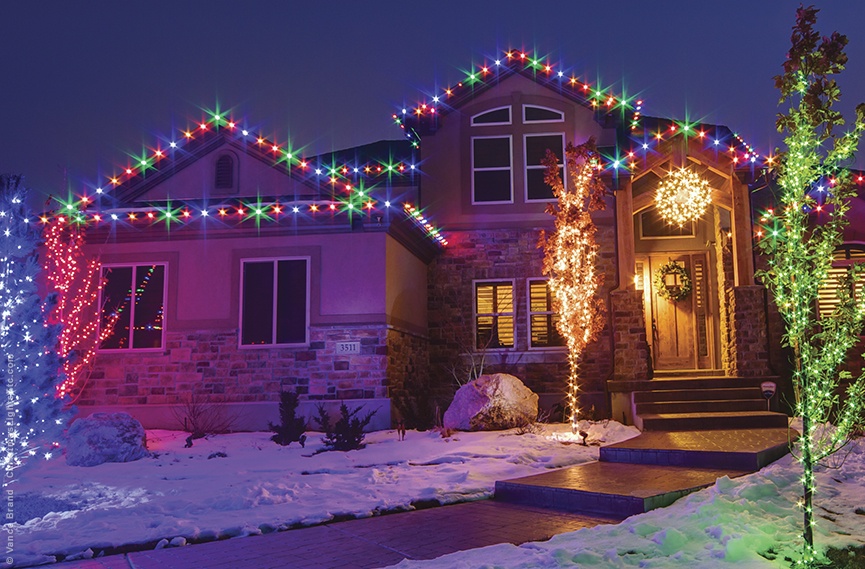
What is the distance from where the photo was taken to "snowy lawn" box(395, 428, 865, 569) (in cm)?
447

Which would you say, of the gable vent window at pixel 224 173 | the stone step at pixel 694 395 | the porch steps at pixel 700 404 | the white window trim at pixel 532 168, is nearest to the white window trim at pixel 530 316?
the white window trim at pixel 532 168

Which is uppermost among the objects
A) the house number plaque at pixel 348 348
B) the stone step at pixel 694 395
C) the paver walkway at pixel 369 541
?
the house number plaque at pixel 348 348

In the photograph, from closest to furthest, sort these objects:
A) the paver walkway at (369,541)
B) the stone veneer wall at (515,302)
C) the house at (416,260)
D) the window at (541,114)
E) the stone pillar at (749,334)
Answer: the paver walkway at (369,541), the stone pillar at (749,334), the house at (416,260), the stone veneer wall at (515,302), the window at (541,114)

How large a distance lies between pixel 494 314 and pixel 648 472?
732 centimetres

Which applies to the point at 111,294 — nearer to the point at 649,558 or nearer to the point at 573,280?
the point at 573,280

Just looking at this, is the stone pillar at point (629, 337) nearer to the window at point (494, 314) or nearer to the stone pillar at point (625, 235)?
the stone pillar at point (625, 235)

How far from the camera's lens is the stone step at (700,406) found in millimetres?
11492

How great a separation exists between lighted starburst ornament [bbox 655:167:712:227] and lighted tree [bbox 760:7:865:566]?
8115mm

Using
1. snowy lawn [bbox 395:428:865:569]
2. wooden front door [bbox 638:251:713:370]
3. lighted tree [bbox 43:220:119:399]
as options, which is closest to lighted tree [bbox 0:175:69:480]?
snowy lawn [bbox 395:428:865:569]

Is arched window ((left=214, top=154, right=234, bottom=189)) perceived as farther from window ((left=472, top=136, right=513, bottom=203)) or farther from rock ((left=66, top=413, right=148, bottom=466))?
rock ((left=66, top=413, right=148, bottom=466))

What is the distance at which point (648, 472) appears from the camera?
770 cm

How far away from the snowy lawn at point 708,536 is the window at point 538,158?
942cm

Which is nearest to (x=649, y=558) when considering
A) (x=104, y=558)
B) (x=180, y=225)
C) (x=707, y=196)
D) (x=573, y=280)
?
(x=104, y=558)

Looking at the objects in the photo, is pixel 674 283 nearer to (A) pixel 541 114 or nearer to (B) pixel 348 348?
(A) pixel 541 114
